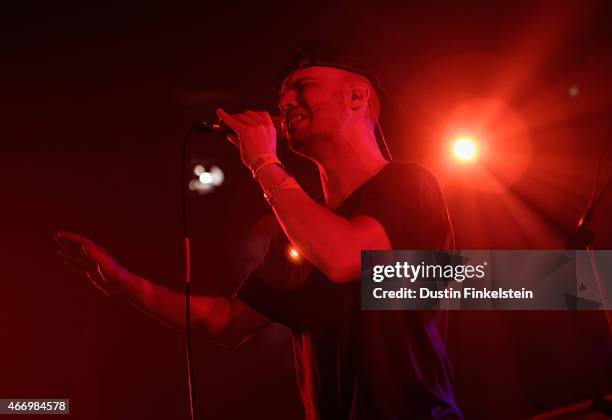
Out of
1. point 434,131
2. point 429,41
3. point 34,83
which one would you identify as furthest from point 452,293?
point 34,83

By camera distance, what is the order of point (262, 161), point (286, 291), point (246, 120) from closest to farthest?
point (262, 161), point (246, 120), point (286, 291)

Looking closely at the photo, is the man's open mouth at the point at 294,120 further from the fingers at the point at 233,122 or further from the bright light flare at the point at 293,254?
the bright light flare at the point at 293,254

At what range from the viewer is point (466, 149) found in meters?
2.38

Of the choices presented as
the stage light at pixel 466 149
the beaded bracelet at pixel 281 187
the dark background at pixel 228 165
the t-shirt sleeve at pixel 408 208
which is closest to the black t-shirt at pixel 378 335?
the t-shirt sleeve at pixel 408 208

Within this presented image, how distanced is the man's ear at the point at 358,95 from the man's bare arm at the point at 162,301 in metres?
0.81

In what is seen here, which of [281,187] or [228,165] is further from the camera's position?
[228,165]

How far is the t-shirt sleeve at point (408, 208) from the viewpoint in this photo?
5.76 ft

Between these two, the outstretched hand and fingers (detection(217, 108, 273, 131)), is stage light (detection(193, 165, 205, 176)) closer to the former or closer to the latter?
the outstretched hand

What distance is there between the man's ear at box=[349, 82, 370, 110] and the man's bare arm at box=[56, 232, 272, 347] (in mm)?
807

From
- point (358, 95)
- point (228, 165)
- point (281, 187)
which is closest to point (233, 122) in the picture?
point (281, 187)

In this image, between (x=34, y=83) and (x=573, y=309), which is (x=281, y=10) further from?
(x=573, y=309)

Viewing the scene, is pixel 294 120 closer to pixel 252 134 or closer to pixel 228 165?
pixel 252 134

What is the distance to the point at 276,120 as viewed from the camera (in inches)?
82.4

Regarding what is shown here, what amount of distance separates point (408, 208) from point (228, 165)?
962 mm
